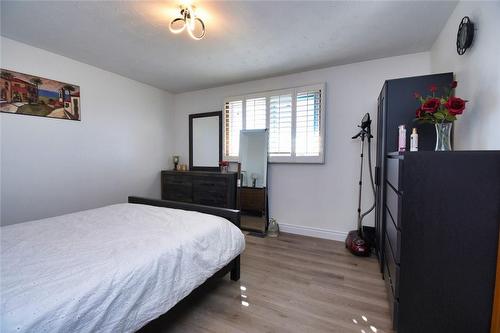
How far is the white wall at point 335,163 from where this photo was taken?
Result: 2.87 metres

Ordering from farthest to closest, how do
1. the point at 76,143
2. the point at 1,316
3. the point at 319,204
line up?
the point at 319,204 → the point at 76,143 → the point at 1,316

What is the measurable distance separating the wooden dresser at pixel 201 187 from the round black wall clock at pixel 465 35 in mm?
2791

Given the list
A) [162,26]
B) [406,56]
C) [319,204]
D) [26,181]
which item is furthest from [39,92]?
[406,56]

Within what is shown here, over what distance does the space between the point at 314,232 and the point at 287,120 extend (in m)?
1.75

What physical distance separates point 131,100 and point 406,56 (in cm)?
402

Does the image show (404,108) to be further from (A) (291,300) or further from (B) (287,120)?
(A) (291,300)

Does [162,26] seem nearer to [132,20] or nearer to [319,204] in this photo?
[132,20]

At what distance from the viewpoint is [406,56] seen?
8.87ft

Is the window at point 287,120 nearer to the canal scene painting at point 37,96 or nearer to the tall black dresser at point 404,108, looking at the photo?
the tall black dresser at point 404,108

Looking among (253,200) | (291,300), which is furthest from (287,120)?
(291,300)

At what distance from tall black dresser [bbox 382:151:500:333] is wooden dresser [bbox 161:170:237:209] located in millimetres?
2451

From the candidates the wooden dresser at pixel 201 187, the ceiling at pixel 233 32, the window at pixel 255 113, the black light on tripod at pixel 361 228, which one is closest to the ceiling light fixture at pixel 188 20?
the ceiling at pixel 233 32

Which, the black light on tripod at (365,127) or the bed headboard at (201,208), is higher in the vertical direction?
the black light on tripod at (365,127)

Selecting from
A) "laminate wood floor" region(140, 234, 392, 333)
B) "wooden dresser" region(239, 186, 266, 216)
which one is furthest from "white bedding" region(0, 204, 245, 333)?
"wooden dresser" region(239, 186, 266, 216)
